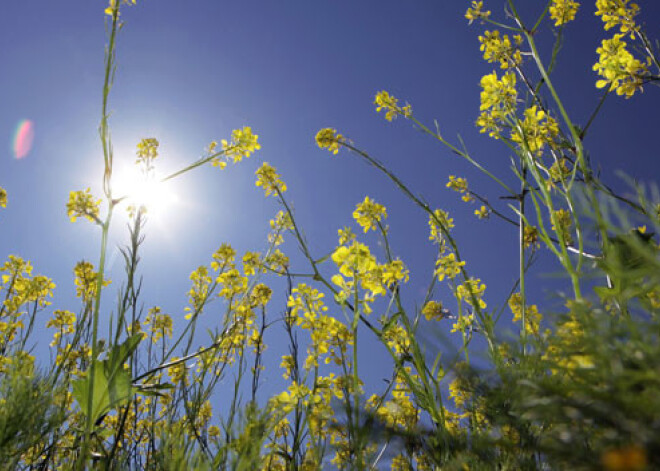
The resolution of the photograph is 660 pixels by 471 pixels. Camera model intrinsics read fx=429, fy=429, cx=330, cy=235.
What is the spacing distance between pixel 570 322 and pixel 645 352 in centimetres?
15

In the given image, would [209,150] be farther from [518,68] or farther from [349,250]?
[518,68]

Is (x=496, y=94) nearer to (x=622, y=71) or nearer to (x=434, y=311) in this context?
(x=622, y=71)

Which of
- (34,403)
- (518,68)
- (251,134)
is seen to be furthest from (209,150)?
(518,68)

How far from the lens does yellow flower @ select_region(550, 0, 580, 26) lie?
87.4 inches

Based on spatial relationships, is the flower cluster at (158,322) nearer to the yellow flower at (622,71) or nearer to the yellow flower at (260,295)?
the yellow flower at (260,295)

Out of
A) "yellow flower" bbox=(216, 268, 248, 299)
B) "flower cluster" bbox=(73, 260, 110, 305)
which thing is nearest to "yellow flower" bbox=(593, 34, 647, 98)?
"yellow flower" bbox=(216, 268, 248, 299)

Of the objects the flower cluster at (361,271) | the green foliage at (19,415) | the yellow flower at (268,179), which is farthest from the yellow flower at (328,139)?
the green foliage at (19,415)

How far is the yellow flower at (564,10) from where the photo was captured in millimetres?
2221

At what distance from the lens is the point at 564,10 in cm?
228

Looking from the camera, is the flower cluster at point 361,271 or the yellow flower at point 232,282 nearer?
the flower cluster at point 361,271

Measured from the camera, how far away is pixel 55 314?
3379mm

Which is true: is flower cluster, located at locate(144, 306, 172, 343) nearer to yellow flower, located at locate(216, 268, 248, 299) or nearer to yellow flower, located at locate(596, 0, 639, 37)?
yellow flower, located at locate(216, 268, 248, 299)

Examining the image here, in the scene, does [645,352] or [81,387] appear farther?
[81,387]

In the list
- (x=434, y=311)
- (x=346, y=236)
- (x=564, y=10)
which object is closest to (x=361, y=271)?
(x=346, y=236)
